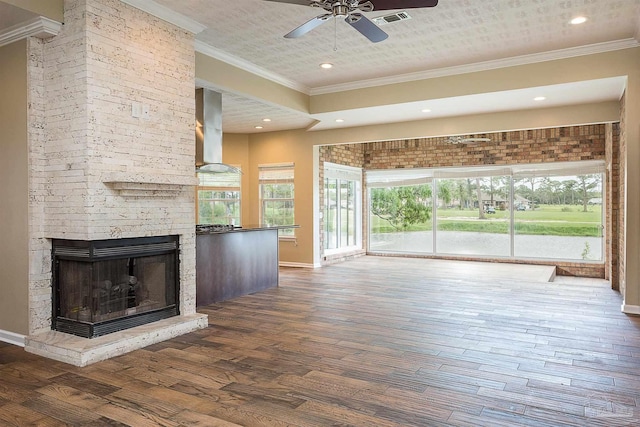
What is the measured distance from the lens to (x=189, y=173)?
470 cm

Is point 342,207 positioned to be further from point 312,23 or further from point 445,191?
point 312,23

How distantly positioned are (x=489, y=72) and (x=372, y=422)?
522cm

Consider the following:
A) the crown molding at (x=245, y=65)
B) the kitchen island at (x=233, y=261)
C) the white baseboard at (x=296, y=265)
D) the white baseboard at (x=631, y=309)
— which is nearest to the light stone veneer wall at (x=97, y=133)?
the crown molding at (x=245, y=65)

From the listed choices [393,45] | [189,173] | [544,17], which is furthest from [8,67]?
[544,17]

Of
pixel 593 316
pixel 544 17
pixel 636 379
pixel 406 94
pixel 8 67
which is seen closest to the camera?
pixel 636 379

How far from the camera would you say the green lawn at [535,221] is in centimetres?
893

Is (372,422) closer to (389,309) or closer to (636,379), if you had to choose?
(636,379)

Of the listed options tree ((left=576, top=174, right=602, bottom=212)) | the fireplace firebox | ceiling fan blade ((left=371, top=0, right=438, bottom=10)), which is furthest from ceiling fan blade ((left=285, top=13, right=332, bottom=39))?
tree ((left=576, top=174, right=602, bottom=212))

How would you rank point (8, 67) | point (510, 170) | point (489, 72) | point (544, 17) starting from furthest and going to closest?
point (510, 170)
point (489, 72)
point (544, 17)
point (8, 67)

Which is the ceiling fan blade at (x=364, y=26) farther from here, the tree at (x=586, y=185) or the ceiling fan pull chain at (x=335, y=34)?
the tree at (x=586, y=185)

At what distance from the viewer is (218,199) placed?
9.40 metres

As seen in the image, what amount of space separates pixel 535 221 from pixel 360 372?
24.8ft

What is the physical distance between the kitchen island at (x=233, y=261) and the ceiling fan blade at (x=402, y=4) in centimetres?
349

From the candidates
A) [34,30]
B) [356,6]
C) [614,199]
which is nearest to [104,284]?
[34,30]
